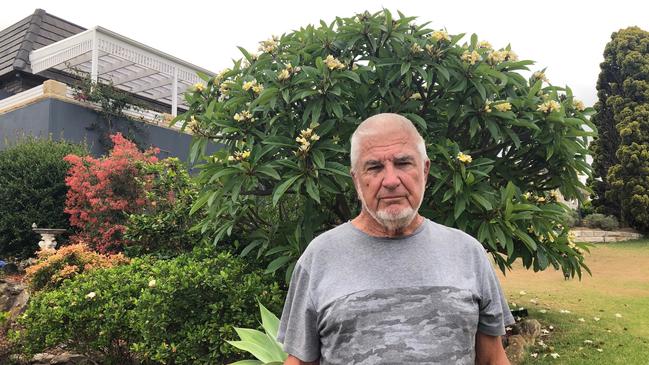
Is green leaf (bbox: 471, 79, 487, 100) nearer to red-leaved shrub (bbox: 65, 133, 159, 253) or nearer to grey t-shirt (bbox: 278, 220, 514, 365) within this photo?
grey t-shirt (bbox: 278, 220, 514, 365)

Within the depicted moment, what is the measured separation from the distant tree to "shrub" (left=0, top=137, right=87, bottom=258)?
56.1 ft

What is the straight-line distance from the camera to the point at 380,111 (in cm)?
370

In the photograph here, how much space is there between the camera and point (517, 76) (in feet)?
12.6

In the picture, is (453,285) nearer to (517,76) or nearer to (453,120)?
(453,120)

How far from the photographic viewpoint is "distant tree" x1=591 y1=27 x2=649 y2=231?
55.2 ft

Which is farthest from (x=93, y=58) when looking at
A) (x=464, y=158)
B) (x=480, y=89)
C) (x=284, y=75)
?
(x=464, y=158)

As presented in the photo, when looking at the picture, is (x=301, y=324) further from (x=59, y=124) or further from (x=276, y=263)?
(x=59, y=124)

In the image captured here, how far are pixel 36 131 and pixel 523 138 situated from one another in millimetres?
12321

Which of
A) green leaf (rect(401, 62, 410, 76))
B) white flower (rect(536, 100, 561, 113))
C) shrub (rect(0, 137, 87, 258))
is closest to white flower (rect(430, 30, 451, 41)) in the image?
green leaf (rect(401, 62, 410, 76))

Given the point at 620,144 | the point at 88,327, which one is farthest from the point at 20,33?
the point at 620,144

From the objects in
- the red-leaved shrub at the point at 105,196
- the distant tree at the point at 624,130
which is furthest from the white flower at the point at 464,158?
the distant tree at the point at 624,130

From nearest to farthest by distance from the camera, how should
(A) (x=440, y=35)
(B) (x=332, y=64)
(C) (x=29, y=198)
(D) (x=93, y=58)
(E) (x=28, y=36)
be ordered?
1. (B) (x=332, y=64)
2. (A) (x=440, y=35)
3. (C) (x=29, y=198)
4. (D) (x=93, y=58)
5. (E) (x=28, y=36)

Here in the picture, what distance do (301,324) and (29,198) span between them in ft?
30.1

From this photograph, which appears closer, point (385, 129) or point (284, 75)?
point (385, 129)
